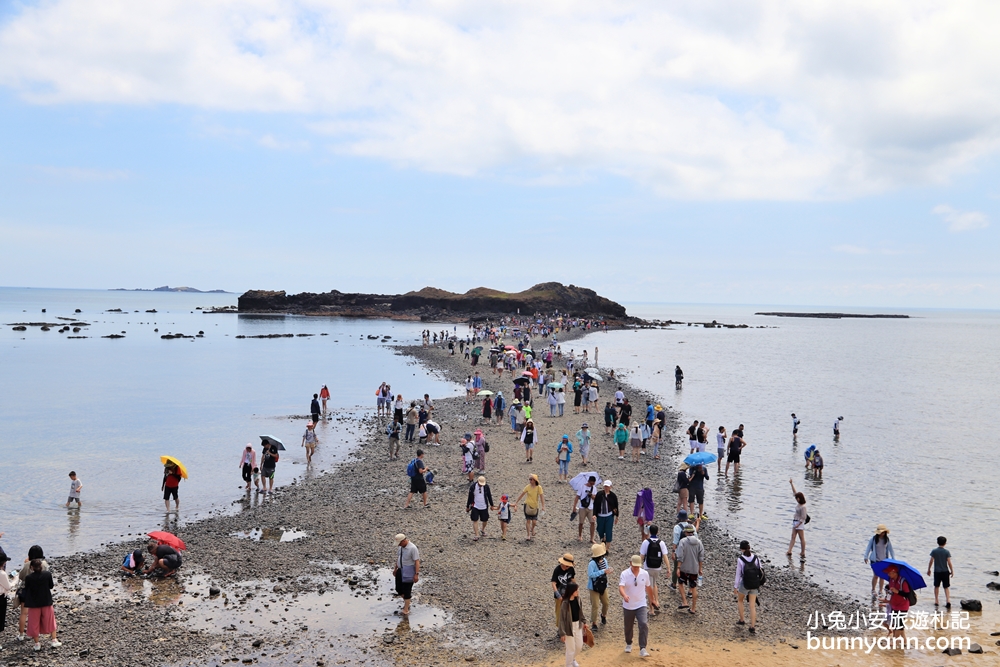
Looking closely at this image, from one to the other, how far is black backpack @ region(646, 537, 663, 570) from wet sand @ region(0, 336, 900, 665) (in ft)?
2.83

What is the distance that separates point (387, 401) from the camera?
29719 mm

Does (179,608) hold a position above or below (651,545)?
below

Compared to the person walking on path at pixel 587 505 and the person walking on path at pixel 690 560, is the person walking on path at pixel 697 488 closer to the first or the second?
the person walking on path at pixel 587 505

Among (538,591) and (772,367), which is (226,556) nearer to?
(538,591)

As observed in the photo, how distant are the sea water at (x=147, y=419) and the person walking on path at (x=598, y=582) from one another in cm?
1003

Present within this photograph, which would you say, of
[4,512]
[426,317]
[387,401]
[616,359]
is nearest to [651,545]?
[4,512]

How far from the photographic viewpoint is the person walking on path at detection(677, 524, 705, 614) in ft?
33.1

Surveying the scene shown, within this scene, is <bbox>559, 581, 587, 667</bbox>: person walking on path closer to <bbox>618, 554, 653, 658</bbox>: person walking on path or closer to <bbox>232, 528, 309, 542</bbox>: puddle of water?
<bbox>618, 554, 653, 658</bbox>: person walking on path

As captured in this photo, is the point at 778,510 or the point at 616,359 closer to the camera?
the point at 778,510

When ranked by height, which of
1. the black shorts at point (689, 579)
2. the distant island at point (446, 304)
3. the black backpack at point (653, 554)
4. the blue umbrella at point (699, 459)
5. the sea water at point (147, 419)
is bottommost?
the sea water at point (147, 419)

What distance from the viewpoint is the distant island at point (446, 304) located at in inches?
4904

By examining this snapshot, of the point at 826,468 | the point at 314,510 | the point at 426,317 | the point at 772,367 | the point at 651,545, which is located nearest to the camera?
the point at 651,545

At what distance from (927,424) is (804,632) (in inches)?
1083

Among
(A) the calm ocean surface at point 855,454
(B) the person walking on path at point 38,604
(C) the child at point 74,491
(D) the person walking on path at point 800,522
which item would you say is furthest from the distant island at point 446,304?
(B) the person walking on path at point 38,604
